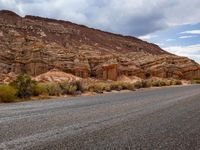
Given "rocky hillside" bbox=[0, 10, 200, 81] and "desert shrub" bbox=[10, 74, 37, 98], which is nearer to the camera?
"desert shrub" bbox=[10, 74, 37, 98]

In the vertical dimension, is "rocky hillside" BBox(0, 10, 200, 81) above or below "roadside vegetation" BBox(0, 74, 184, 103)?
above

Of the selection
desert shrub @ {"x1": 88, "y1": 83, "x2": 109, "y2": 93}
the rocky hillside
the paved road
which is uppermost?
the rocky hillside

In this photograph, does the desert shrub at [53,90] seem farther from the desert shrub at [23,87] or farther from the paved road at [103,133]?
the paved road at [103,133]

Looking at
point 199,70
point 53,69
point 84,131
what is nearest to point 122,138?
point 84,131

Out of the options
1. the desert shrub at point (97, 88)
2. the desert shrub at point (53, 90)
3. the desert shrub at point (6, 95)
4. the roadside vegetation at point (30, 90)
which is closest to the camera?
the desert shrub at point (6, 95)

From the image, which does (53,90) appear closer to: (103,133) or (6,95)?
(6,95)

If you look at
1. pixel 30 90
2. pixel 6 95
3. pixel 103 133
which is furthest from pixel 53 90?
pixel 103 133

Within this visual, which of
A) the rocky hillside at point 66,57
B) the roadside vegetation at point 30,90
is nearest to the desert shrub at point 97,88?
the roadside vegetation at point 30,90

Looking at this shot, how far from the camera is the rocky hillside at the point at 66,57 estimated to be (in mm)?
56638

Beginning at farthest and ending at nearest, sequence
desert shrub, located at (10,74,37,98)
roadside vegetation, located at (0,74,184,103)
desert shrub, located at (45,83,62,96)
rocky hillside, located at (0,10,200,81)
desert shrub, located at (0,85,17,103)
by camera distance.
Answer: rocky hillside, located at (0,10,200,81) < desert shrub, located at (45,83,62,96) < desert shrub, located at (10,74,37,98) < roadside vegetation, located at (0,74,184,103) < desert shrub, located at (0,85,17,103)

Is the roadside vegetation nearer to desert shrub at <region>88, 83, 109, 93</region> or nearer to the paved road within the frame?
desert shrub at <region>88, 83, 109, 93</region>

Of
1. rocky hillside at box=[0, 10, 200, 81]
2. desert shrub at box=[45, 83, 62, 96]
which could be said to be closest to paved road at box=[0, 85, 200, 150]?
desert shrub at box=[45, 83, 62, 96]

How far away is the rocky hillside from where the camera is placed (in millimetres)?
56638

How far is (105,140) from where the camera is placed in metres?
7.45
